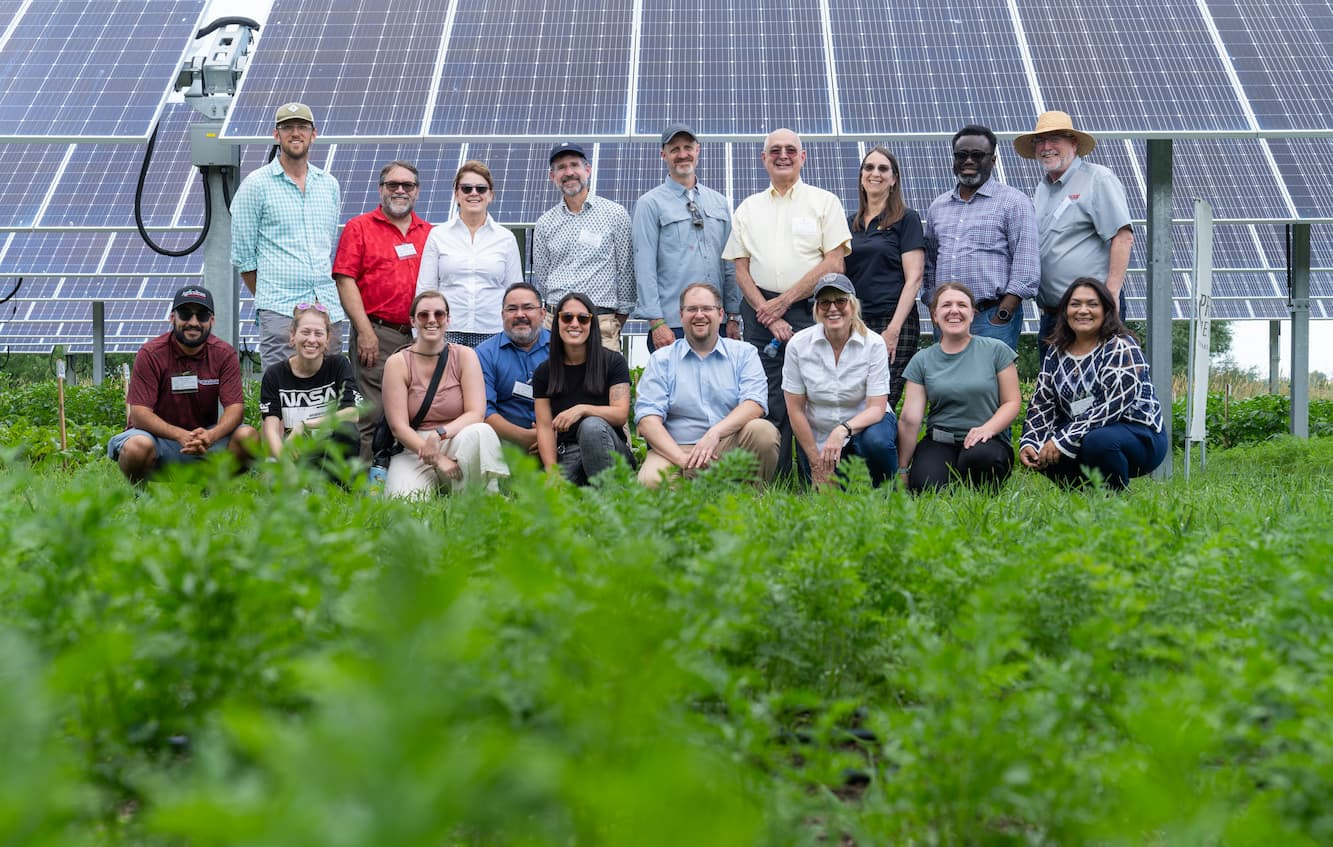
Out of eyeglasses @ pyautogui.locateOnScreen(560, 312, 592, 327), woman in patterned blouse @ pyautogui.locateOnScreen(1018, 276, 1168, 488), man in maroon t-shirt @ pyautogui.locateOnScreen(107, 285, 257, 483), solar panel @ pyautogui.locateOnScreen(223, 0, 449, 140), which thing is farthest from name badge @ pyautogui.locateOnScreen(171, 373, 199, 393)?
woman in patterned blouse @ pyautogui.locateOnScreen(1018, 276, 1168, 488)

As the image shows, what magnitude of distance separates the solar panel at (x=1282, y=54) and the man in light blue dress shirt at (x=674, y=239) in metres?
4.57

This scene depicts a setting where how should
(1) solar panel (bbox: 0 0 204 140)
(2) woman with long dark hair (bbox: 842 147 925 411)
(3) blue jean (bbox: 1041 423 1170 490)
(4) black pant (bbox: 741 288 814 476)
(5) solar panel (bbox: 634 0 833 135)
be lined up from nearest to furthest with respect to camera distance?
(3) blue jean (bbox: 1041 423 1170 490) < (2) woman with long dark hair (bbox: 842 147 925 411) < (4) black pant (bbox: 741 288 814 476) < (5) solar panel (bbox: 634 0 833 135) < (1) solar panel (bbox: 0 0 204 140)

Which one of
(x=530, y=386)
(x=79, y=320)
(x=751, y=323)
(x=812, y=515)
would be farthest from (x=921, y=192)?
(x=79, y=320)

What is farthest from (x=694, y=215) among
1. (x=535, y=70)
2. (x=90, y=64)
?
(x=90, y=64)

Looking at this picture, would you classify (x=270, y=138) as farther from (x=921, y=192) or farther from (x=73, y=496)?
(x=921, y=192)

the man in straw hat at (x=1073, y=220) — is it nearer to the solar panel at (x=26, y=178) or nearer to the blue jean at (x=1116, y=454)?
the blue jean at (x=1116, y=454)

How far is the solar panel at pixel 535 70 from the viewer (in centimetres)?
1019

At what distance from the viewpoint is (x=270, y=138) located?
8875 millimetres

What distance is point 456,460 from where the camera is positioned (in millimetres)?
7527

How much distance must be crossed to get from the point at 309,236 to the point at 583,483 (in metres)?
2.33

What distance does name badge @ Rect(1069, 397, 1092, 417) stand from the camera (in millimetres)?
7297

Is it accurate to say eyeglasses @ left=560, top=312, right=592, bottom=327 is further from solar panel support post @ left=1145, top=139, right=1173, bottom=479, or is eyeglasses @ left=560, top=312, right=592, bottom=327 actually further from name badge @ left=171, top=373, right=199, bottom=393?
solar panel support post @ left=1145, top=139, right=1173, bottom=479

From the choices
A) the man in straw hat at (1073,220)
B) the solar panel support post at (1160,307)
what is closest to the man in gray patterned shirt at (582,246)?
the man in straw hat at (1073,220)

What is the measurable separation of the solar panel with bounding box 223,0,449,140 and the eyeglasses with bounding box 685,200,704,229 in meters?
2.75
